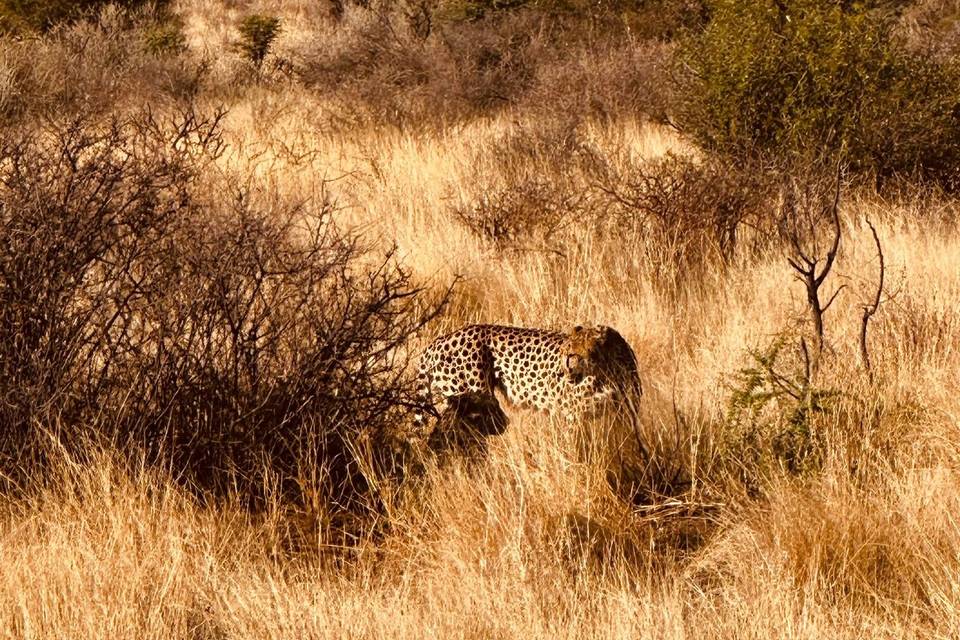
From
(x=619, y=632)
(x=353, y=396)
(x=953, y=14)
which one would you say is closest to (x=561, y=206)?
(x=353, y=396)

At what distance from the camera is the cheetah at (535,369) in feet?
14.4

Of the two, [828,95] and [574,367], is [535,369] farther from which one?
[828,95]

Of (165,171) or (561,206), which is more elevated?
(165,171)

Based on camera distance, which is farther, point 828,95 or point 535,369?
point 828,95

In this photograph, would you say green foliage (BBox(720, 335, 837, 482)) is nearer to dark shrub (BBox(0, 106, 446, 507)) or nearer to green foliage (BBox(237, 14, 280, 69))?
dark shrub (BBox(0, 106, 446, 507))

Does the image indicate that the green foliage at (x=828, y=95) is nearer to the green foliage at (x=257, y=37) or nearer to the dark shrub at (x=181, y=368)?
the dark shrub at (x=181, y=368)

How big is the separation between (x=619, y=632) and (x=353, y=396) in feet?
5.07

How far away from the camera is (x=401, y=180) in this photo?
871 centimetres

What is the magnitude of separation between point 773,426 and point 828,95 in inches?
172

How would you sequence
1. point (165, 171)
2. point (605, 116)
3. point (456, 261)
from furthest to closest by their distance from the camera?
1. point (605, 116)
2. point (456, 261)
3. point (165, 171)

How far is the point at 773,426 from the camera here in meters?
4.18

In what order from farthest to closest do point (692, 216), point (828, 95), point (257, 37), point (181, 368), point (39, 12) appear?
1. point (39, 12)
2. point (257, 37)
3. point (828, 95)
4. point (692, 216)
5. point (181, 368)

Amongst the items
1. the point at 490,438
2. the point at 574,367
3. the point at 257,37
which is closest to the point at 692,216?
the point at 574,367

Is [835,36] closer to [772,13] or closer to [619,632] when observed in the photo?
[772,13]
